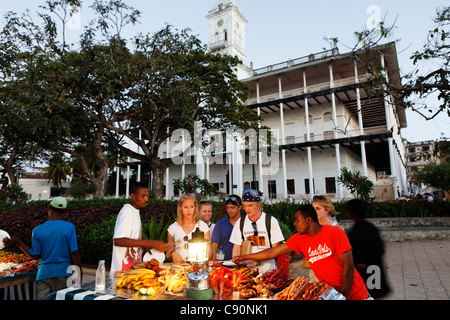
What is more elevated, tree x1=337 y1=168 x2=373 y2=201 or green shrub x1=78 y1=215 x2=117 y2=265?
tree x1=337 y1=168 x2=373 y2=201

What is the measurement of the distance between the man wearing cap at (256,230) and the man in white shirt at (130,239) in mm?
902

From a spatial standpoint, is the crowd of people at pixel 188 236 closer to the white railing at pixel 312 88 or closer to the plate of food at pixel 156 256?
the plate of food at pixel 156 256

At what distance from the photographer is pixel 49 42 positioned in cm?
1244

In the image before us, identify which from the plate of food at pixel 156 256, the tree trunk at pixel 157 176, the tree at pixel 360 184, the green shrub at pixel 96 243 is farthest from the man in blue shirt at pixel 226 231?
the tree trunk at pixel 157 176

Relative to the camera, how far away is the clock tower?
3647 cm

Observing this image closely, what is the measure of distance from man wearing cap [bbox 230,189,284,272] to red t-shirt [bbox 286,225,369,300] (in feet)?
2.46

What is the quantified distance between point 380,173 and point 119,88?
37.7 meters

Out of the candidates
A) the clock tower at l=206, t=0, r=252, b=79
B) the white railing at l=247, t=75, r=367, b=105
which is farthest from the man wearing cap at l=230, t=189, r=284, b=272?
the clock tower at l=206, t=0, r=252, b=79

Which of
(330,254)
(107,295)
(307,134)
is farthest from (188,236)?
(307,134)

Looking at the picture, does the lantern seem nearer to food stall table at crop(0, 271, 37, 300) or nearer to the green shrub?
food stall table at crop(0, 271, 37, 300)

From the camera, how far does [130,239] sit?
3.01 m

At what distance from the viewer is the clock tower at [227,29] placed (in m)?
36.5

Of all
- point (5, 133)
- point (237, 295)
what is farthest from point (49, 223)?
point (5, 133)
